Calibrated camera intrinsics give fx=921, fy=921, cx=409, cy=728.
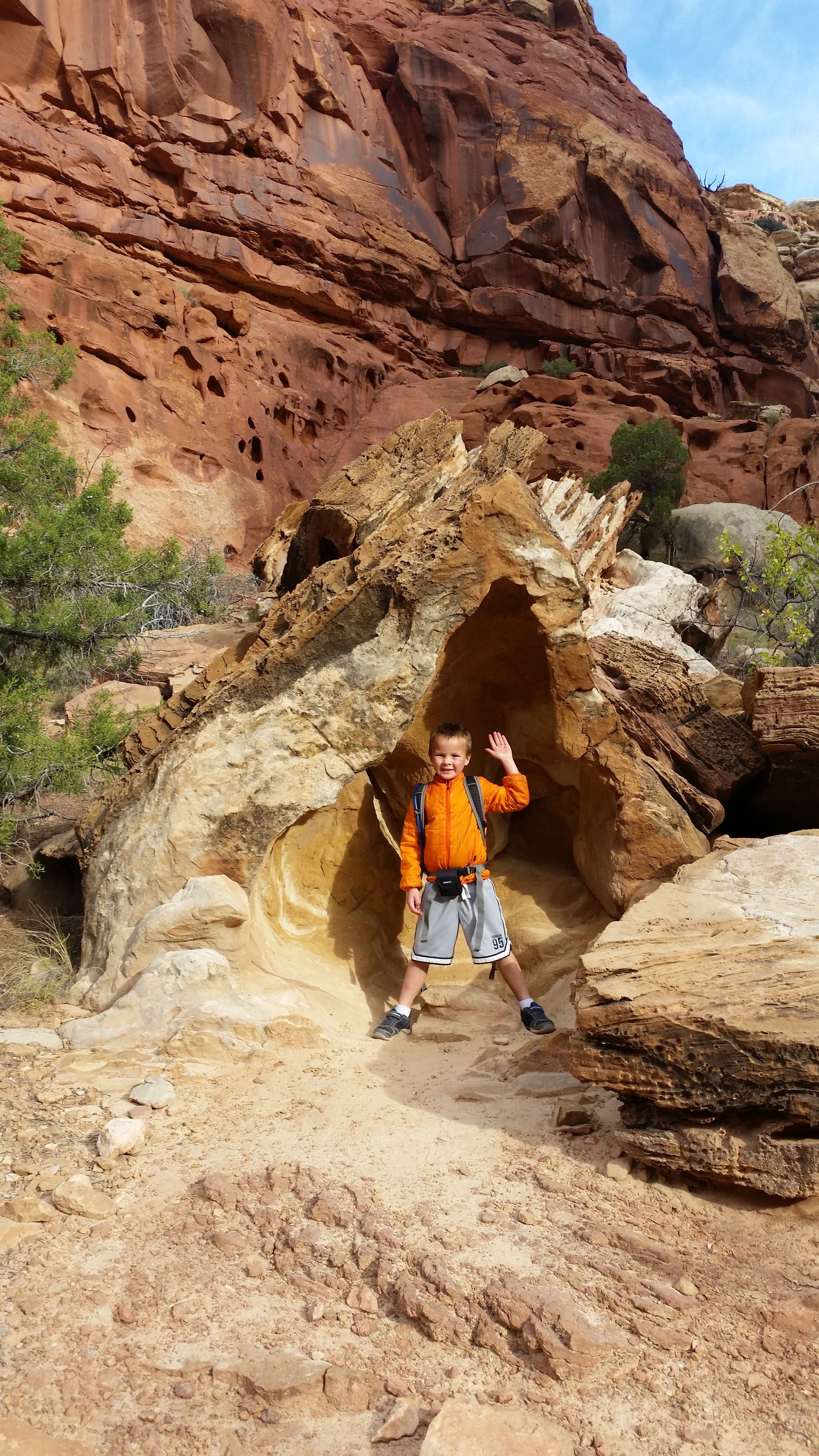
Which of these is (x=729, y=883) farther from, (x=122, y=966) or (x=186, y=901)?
(x=122, y=966)

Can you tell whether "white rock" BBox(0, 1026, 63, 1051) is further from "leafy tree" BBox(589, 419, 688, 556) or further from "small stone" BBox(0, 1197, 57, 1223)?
"leafy tree" BBox(589, 419, 688, 556)

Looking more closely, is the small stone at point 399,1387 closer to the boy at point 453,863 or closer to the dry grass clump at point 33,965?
the boy at point 453,863

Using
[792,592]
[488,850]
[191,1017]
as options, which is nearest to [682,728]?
[488,850]

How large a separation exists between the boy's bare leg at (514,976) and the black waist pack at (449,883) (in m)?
0.38

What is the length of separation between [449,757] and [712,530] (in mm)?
17226

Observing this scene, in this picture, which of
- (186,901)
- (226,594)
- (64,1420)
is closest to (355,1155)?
(64,1420)

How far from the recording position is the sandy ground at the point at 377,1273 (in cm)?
196

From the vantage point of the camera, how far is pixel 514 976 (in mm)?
4422

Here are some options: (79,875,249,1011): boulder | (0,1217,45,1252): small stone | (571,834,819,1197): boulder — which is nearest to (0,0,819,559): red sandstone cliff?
(79,875,249,1011): boulder

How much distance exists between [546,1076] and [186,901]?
1725 millimetres

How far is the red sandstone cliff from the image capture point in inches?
778

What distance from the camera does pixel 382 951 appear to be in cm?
520

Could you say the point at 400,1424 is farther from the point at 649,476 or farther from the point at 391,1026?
the point at 649,476

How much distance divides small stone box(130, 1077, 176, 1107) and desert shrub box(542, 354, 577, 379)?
26999 mm
